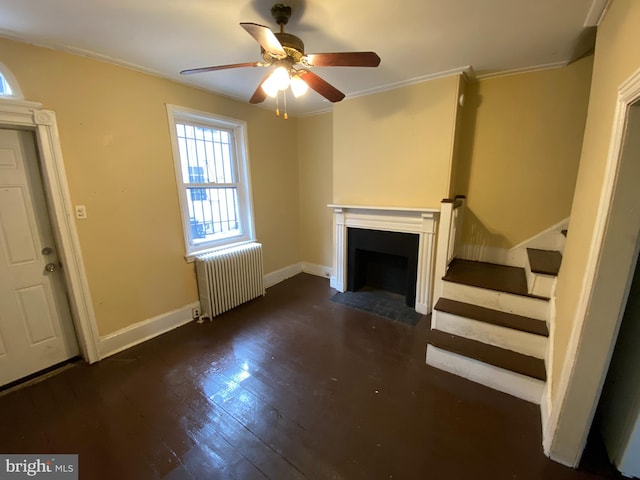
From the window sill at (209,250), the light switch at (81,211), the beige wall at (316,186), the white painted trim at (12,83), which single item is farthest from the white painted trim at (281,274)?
the white painted trim at (12,83)

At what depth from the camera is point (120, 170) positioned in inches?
88.2

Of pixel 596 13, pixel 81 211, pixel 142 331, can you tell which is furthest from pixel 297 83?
pixel 142 331

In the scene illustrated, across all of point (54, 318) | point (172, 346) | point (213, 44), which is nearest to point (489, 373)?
point (172, 346)

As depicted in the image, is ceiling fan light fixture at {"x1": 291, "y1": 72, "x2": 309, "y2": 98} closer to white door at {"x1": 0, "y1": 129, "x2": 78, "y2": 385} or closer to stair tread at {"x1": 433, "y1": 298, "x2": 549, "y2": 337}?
white door at {"x1": 0, "y1": 129, "x2": 78, "y2": 385}

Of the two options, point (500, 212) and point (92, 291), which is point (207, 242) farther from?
point (500, 212)

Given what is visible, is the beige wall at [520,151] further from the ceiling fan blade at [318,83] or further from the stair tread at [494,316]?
the ceiling fan blade at [318,83]

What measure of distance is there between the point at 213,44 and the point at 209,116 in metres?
1.02

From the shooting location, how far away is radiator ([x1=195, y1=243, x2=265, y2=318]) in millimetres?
2844

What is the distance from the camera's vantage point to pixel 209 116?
2.84m

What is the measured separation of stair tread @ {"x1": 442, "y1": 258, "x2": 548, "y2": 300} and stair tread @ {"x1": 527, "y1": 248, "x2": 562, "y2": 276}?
0.20 metres

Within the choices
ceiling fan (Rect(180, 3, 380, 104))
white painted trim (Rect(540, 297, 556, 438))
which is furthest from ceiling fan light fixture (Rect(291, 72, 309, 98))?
white painted trim (Rect(540, 297, 556, 438))

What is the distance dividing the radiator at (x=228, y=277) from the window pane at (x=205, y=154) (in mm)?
898

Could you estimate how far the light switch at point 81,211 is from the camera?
2.04 m

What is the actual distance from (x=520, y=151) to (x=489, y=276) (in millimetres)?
1280
